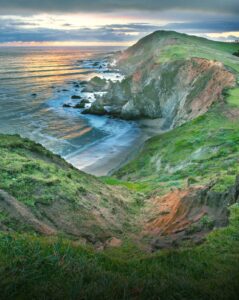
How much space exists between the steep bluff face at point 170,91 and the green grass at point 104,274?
28.7m

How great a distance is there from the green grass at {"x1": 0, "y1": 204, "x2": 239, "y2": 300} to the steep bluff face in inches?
1130

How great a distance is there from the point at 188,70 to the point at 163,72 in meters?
5.53

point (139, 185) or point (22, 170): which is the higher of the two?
point (22, 170)

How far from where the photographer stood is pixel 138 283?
295 inches

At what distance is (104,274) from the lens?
25.4 feet

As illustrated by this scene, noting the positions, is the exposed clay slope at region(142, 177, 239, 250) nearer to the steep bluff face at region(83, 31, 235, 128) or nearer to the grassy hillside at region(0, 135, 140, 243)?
the grassy hillside at region(0, 135, 140, 243)

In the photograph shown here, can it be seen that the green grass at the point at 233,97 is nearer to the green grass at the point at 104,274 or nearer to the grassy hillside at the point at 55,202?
the grassy hillside at the point at 55,202

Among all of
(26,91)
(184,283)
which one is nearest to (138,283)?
(184,283)

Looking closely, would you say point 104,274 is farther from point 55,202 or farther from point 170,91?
point 170,91

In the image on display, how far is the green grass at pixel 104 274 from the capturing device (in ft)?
22.6

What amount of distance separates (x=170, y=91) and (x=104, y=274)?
47113 mm

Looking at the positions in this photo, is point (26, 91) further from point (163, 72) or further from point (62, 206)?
point (62, 206)

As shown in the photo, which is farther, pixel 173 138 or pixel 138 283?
pixel 173 138

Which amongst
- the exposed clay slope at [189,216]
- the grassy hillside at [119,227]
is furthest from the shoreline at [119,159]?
the exposed clay slope at [189,216]
